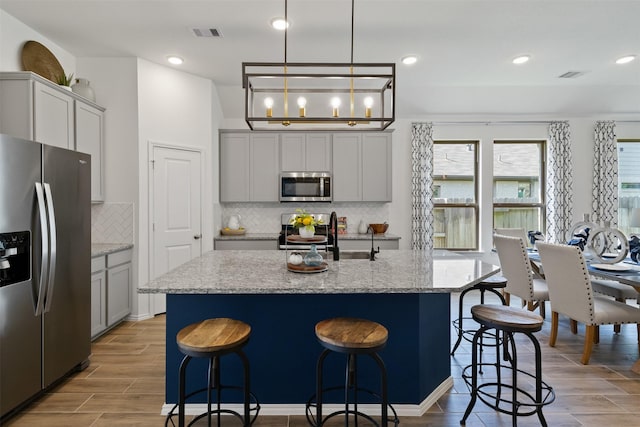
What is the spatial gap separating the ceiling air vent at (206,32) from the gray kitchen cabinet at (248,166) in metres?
1.80

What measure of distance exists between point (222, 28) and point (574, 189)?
18.6 feet

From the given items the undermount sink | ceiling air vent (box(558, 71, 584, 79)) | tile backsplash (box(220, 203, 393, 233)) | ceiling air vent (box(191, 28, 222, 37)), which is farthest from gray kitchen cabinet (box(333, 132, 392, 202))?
ceiling air vent (box(558, 71, 584, 79))

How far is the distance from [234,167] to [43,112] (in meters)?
2.40

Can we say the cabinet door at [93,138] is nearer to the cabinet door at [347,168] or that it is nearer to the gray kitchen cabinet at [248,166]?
the gray kitchen cabinet at [248,166]

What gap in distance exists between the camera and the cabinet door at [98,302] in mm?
3199

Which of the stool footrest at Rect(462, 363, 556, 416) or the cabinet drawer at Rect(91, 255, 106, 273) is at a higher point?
the cabinet drawer at Rect(91, 255, 106, 273)

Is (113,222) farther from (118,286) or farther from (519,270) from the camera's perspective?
(519,270)

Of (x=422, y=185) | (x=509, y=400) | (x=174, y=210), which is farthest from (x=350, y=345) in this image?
(x=422, y=185)

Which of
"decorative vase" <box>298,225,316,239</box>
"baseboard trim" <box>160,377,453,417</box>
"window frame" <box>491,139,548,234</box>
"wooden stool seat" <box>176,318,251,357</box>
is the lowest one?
"baseboard trim" <box>160,377,453,417</box>

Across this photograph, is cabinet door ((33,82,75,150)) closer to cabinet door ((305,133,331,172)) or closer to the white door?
the white door

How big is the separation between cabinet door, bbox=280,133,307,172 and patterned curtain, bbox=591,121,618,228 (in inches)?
183

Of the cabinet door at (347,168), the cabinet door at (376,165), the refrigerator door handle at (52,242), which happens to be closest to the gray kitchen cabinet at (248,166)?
the cabinet door at (347,168)

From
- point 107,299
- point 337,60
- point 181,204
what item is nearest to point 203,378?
point 107,299

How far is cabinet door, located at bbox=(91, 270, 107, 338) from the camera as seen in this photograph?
3.20 m
